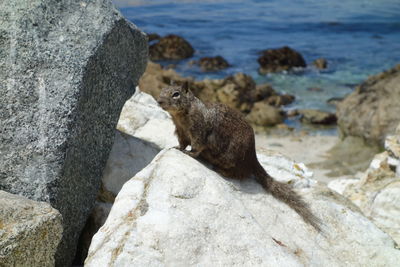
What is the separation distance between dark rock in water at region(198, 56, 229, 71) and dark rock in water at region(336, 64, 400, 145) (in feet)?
31.7

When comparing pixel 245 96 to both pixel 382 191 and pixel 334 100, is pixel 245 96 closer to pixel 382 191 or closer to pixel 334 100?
pixel 334 100

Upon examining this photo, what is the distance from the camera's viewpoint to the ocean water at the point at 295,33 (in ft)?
67.9

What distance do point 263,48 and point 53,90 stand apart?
77.0ft

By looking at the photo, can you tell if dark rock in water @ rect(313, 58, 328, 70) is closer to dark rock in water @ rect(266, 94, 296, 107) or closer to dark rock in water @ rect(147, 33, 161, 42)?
dark rock in water @ rect(266, 94, 296, 107)

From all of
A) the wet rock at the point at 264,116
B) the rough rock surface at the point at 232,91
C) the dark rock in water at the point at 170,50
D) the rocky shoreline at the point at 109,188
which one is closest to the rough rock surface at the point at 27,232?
the rocky shoreline at the point at 109,188

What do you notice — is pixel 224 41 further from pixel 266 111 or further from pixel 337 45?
pixel 266 111

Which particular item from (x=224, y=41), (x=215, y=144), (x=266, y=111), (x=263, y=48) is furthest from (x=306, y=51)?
(x=215, y=144)

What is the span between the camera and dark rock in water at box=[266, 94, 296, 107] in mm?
16484

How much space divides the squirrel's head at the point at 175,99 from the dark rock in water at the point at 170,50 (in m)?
19.6

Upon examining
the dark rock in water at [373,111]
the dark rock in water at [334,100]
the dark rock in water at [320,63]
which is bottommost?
the dark rock in water at [334,100]

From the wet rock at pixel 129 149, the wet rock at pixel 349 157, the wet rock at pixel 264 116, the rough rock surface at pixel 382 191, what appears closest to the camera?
the wet rock at pixel 129 149

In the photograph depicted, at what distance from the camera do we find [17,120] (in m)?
3.71

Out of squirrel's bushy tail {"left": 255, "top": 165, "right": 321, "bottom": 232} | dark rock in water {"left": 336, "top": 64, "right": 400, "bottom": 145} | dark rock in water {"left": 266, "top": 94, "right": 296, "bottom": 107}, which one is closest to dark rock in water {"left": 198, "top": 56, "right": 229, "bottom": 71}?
dark rock in water {"left": 266, "top": 94, "right": 296, "bottom": 107}

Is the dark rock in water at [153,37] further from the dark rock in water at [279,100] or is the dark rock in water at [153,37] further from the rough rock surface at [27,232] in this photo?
the rough rock surface at [27,232]
